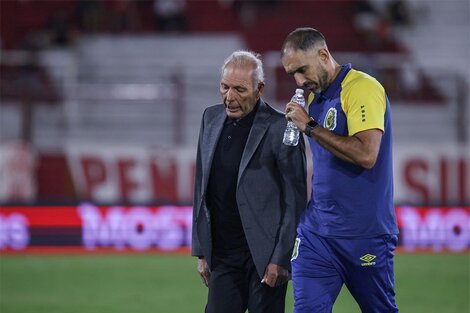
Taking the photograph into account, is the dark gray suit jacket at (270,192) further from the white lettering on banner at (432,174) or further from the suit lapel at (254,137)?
the white lettering on banner at (432,174)

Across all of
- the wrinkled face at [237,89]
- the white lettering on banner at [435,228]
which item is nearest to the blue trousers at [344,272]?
the wrinkled face at [237,89]

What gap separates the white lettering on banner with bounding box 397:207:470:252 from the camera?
534 inches

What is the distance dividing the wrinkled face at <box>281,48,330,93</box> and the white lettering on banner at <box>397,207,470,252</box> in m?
8.63

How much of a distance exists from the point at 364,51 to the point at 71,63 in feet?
21.7

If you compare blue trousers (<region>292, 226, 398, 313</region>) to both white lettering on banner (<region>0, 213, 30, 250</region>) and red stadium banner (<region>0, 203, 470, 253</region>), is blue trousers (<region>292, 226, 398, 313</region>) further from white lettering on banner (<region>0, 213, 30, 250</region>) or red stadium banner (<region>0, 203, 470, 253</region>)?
white lettering on banner (<region>0, 213, 30, 250</region>)

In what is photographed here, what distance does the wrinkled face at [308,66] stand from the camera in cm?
513

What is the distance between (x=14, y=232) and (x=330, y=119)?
30.1 ft

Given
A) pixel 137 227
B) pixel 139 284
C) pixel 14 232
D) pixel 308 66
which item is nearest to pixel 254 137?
pixel 308 66

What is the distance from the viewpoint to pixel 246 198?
212 inches

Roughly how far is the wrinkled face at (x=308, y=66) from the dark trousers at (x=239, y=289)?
3.70 feet

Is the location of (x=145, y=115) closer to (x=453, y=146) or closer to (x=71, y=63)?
(x=71, y=63)

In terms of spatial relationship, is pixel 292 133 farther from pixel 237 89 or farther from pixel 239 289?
pixel 239 289

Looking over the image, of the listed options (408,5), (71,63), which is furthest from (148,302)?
(408,5)

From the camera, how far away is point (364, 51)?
2061 cm
